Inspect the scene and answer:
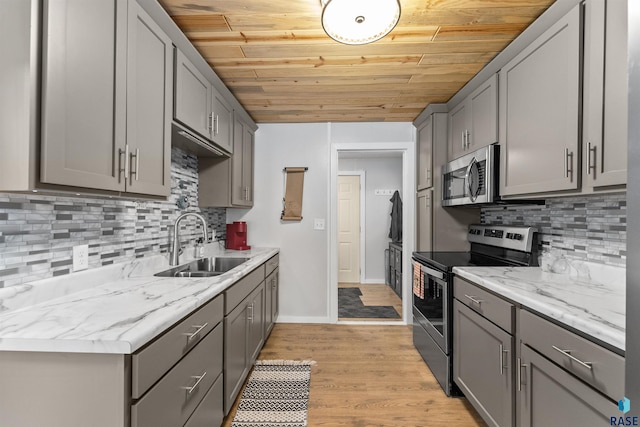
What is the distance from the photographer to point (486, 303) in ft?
5.18

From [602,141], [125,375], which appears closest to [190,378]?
[125,375]

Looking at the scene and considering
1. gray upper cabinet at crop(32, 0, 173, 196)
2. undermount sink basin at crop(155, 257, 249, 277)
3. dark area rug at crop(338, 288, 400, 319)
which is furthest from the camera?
dark area rug at crop(338, 288, 400, 319)

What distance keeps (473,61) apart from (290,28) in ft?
4.21

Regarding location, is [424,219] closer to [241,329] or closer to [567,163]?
[567,163]

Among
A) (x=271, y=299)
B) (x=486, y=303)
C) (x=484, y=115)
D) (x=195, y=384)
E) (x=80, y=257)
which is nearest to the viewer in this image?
(x=195, y=384)

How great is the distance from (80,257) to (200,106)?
1.14 meters

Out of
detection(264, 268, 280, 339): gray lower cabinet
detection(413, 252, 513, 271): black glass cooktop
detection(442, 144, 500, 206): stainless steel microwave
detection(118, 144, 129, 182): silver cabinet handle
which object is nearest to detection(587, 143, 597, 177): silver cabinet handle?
Answer: detection(442, 144, 500, 206): stainless steel microwave

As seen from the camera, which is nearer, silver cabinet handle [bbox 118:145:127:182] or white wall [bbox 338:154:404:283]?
silver cabinet handle [bbox 118:145:127:182]

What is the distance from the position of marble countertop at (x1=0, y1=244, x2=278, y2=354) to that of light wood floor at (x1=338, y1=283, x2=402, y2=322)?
256 cm

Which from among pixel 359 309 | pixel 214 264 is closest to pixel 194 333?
pixel 214 264

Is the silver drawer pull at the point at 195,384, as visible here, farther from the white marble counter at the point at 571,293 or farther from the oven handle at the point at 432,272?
A: the oven handle at the point at 432,272

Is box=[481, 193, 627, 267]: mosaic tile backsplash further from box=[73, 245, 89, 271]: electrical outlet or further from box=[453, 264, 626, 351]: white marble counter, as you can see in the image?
box=[73, 245, 89, 271]: electrical outlet

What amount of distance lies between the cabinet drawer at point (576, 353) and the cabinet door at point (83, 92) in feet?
5.94

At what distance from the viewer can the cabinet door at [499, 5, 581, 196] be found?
4.58ft
